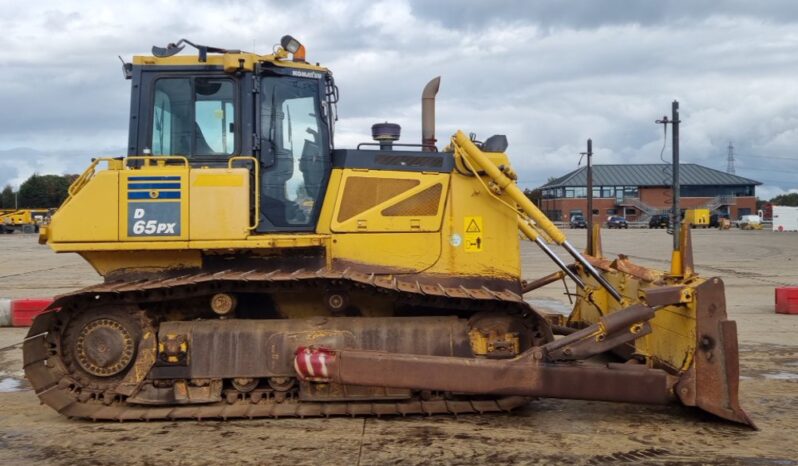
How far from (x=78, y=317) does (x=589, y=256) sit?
6349mm

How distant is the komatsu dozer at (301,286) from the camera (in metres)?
6.37

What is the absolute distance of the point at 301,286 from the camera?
6.76 m

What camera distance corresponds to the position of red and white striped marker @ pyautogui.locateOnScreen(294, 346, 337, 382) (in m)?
6.44

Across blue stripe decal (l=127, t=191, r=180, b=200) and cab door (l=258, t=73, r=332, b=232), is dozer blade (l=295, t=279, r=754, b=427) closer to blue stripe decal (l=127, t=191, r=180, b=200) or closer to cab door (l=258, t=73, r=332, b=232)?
cab door (l=258, t=73, r=332, b=232)

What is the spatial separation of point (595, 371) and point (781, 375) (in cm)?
346

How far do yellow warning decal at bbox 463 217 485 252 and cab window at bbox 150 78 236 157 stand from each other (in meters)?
2.56

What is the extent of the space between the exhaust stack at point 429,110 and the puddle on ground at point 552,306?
6.21 meters

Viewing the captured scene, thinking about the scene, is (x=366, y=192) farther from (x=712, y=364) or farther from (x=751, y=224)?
(x=751, y=224)

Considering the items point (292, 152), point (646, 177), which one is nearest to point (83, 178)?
point (292, 152)

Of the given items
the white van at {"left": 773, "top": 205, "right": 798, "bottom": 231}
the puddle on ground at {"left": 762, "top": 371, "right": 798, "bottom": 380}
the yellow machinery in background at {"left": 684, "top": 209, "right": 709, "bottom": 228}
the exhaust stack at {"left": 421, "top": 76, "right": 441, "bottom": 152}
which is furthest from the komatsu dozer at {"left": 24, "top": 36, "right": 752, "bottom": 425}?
the white van at {"left": 773, "top": 205, "right": 798, "bottom": 231}

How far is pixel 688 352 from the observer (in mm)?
6422

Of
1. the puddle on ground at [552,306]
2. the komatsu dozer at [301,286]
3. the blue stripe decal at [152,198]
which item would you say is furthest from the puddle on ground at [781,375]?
the blue stripe decal at [152,198]

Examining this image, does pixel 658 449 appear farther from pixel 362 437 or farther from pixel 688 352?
pixel 362 437

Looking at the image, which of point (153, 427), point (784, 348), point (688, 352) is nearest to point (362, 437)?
point (153, 427)
